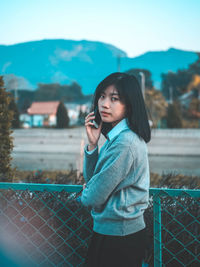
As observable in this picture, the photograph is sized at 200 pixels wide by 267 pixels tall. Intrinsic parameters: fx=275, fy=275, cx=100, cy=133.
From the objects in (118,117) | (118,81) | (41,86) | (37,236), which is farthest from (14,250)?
(41,86)

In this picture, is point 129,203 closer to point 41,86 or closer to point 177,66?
point 41,86

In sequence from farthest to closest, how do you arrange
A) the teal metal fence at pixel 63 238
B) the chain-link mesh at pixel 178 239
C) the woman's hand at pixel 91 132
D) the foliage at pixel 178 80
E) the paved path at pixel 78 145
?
1. the foliage at pixel 178 80
2. the paved path at pixel 78 145
3. the teal metal fence at pixel 63 238
4. the chain-link mesh at pixel 178 239
5. the woman's hand at pixel 91 132

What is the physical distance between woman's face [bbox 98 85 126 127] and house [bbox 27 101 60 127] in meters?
35.1

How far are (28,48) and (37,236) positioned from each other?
3.23 meters

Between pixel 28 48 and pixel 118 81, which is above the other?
pixel 28 48

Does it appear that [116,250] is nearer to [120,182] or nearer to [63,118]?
[120,182]

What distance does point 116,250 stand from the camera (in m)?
1.34

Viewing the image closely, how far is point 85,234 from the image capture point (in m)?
2.24

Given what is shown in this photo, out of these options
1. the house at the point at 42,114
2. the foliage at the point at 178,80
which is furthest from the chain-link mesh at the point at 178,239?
the foliage at the point at 178,80

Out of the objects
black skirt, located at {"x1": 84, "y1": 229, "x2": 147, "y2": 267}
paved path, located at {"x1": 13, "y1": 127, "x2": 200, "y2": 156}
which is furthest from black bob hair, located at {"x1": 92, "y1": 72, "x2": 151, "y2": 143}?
paved path, located at {"x1": 13, "y1": 127, "x2": 200, "y2": 156}

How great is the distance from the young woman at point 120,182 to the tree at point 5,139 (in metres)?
1.89

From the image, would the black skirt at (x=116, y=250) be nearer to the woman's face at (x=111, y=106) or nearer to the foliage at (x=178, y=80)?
the woman's face at (x=111, y=106)

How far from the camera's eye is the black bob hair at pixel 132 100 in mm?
1375

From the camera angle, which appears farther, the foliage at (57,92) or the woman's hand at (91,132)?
the foliage at (57,92)
